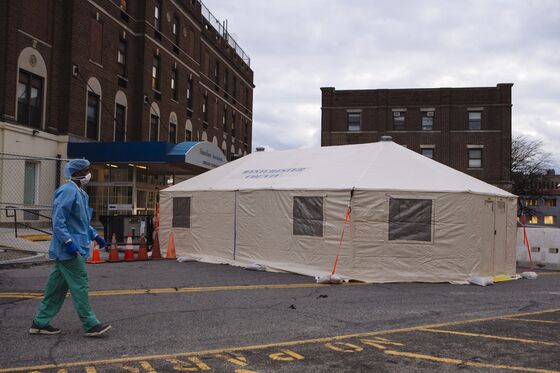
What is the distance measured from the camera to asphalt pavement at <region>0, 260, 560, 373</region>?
561 centimetres

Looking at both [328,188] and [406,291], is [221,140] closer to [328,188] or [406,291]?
[328,188]

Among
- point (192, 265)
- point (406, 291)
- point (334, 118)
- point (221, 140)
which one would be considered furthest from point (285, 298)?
point (334, 118)

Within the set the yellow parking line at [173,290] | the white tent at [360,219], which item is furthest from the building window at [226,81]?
the yellow parking line at [173,290]

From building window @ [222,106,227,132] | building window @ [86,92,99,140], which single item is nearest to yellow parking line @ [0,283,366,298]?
building window @ [86,92,99,140]

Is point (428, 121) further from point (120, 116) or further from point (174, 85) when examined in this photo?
point (120, 116)

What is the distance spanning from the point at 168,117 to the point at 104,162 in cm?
881

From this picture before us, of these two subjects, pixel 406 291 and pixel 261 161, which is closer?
pixel 406 291

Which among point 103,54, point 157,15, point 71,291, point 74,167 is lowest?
point 71,291

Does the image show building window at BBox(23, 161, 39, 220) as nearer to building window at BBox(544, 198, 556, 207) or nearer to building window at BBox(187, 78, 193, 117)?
building window at BBox(187, 78, 193, 117)

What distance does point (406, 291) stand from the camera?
10844 millimetres

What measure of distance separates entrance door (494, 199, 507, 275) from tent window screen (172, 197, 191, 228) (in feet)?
26.4

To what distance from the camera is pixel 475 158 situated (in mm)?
43344

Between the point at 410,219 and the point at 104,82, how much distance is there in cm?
1739

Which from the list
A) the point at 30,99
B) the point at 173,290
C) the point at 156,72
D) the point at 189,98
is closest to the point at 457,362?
the point at 173,290
